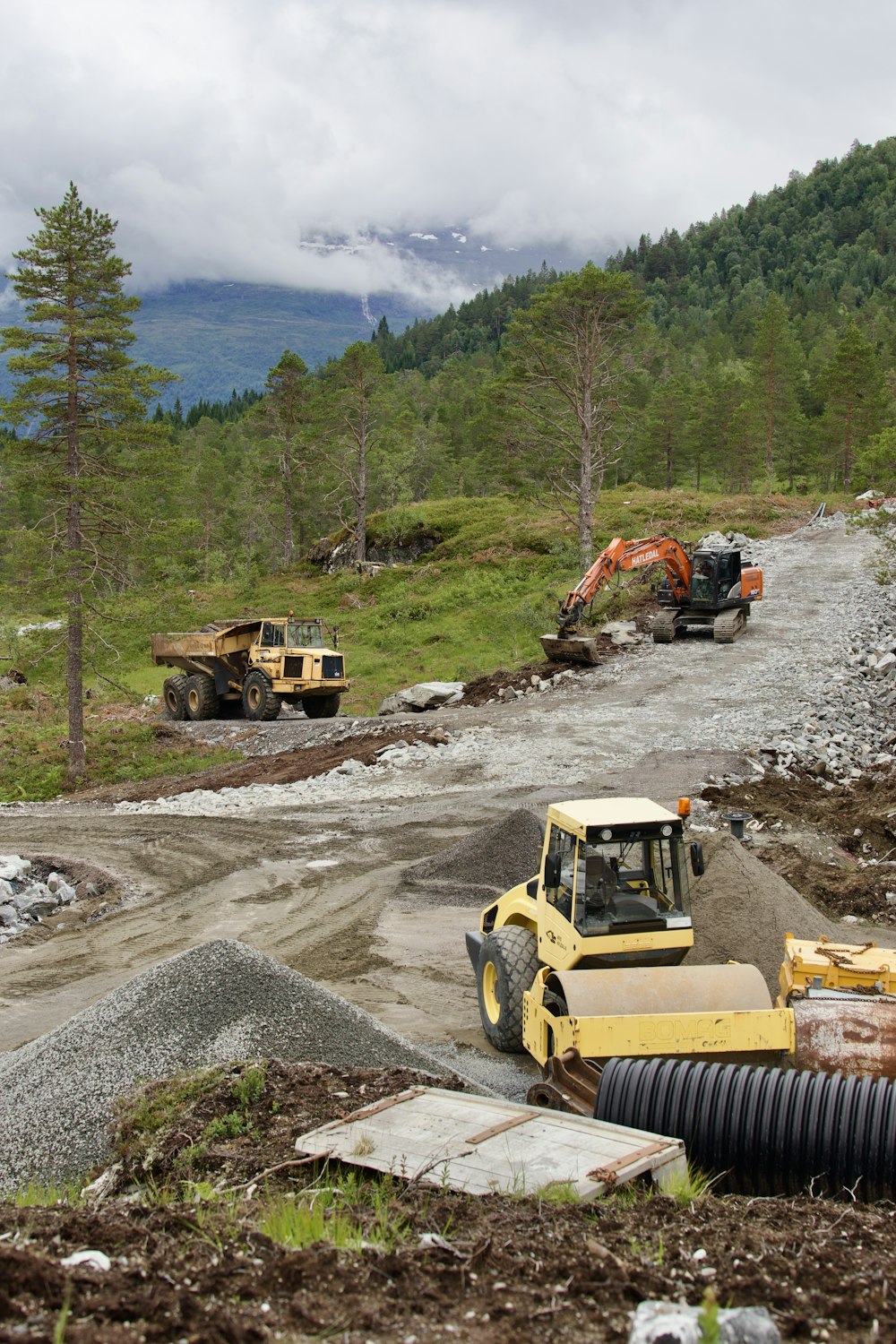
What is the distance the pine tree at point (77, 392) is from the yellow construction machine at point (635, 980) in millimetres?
17313

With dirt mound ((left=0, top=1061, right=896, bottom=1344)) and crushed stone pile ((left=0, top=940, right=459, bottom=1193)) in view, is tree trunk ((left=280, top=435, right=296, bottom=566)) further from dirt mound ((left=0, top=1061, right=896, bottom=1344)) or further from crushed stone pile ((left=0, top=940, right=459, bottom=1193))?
dirt mound ((left=0, top=1061, right=896, bottom=1344))

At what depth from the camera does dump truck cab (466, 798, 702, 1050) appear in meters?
8.12

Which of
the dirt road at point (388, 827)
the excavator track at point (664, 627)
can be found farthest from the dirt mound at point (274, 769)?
the excavator track at point (664, 627)

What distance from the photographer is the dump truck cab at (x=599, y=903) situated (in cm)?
812

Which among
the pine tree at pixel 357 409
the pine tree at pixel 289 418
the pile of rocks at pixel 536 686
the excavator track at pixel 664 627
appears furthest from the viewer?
the pine tree at pixel 289 418

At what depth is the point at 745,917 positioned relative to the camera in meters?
10.2

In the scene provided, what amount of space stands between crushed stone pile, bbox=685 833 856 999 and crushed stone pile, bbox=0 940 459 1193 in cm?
311

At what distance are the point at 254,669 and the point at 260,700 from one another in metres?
0.88

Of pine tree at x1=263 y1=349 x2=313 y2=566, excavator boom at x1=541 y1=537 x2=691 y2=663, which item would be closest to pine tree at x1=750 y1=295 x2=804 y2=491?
pine tree at x1=263 y1=349 x2=313 y2=566

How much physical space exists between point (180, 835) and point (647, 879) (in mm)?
11295

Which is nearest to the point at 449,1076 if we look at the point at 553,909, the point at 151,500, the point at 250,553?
the point at 553,909

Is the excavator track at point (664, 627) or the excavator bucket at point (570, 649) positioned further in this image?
the excavator track at point (664, 627)

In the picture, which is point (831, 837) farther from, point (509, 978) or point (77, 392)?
point (77, 392)

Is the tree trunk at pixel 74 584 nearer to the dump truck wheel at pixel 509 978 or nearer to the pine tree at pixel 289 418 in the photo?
the dump truck wheel at pixel 509 978
